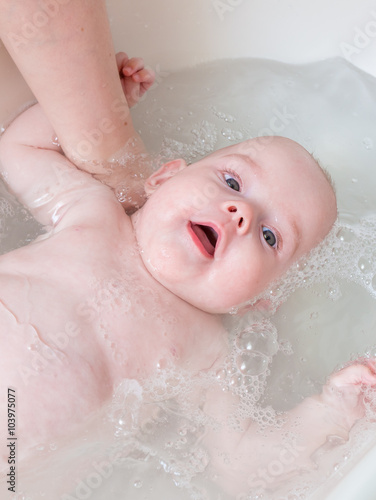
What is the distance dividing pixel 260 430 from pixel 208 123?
805 millimetres

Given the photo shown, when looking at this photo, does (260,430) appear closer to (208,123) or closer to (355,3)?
(208,123)

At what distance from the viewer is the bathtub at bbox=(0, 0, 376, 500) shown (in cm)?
147

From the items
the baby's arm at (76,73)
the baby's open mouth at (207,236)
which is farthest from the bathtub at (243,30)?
the baby's open mouth at (207,236)

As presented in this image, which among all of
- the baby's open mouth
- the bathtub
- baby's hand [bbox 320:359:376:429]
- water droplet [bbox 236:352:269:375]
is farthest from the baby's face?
the bathtub

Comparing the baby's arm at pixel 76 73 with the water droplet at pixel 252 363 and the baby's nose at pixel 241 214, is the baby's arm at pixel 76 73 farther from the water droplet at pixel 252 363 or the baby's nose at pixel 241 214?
the water droplet at pixel 252 363

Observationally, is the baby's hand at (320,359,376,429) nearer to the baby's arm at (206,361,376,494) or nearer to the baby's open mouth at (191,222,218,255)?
the baby's arm at (206,361,376,494)

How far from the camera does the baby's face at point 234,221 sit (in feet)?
3.28

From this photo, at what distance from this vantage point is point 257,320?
4.03ft

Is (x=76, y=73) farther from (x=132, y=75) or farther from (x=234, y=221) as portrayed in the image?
(x=234, y=221)

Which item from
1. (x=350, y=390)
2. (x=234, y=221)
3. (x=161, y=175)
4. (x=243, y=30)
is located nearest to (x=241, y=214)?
(x=234, y=221)

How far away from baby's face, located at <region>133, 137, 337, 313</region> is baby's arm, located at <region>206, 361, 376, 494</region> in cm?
24

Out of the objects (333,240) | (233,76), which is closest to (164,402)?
(333,240)

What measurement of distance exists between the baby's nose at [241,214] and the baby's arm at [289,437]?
35cm

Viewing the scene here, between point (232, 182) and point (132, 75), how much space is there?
1.25ft
